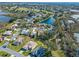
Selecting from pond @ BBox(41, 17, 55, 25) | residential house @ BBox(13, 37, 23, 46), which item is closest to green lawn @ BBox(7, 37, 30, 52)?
residential house @ BBox(13, 37, 23, 46)

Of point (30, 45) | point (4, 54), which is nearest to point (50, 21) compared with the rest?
point (30, 45)

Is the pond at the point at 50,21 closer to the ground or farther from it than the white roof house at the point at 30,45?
farther from it

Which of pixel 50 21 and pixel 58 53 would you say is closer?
pixel 58 53

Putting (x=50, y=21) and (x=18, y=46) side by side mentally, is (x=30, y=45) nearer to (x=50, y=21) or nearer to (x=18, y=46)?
(x=18, y=46)

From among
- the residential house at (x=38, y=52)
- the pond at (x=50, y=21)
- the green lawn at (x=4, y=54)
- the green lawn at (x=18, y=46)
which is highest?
the pond at (x=50, y=21)

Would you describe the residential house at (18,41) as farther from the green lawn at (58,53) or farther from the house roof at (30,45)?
the green lawn at (58,53)

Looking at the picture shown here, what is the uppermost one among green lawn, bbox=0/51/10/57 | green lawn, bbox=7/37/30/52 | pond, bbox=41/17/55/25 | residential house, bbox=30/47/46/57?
pond, bbox=41/17/55/25

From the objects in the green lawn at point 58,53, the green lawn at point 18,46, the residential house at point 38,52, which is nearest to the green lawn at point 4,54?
the green lawn at point 18,46

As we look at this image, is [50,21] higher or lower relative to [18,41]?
higher

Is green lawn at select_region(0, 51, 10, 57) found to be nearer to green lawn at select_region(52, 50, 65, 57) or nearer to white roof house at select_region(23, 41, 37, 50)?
white roof house at select_region(23, 41, 37, 50)

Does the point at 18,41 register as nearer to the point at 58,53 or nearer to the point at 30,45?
the point at 30,45

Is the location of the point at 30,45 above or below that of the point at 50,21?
→ below
